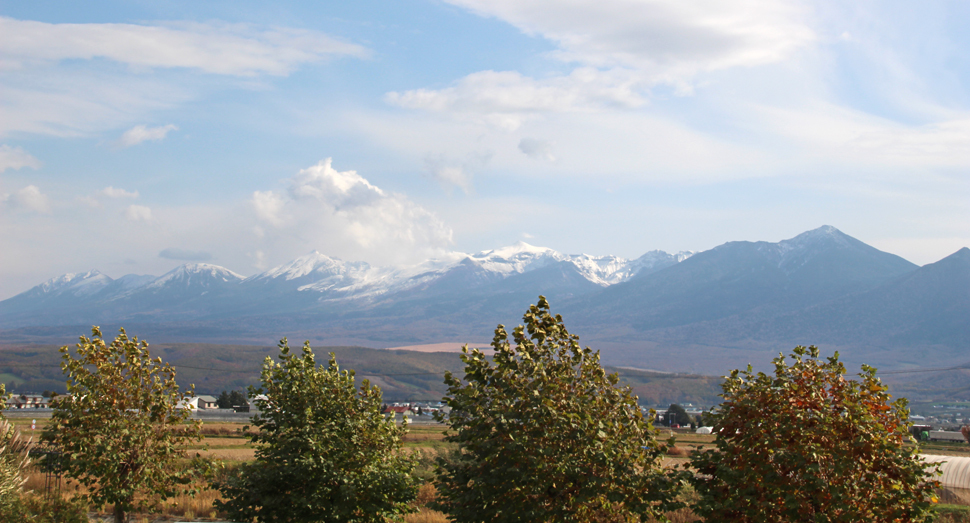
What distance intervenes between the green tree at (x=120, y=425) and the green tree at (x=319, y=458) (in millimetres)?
1909

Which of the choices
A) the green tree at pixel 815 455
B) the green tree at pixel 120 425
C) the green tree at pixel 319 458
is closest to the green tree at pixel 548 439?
the green tree at pixel 815 455

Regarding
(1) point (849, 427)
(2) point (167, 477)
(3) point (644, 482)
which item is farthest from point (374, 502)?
(1) point (849, 427)

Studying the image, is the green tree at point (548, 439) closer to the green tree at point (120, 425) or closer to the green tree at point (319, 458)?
the green tree at point (319, 458)

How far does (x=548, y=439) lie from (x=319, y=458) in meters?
6.33

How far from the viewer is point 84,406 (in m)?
19.4

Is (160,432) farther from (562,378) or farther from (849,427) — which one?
(849,427)

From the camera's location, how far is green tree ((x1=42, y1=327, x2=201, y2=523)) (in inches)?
748

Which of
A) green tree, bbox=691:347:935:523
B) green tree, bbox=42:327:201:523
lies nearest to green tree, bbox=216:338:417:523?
green tree, bbox=42:327:201:523

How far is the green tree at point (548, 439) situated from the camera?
14.7 meters

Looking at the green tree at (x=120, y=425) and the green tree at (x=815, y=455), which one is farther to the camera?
the green tree at (x=120, y=425)

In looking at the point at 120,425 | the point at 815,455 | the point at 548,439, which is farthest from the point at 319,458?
the point at 815,455

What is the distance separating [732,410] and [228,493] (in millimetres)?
12330

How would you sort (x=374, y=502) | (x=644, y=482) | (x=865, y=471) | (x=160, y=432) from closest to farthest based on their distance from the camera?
(x=865, y=471) < (x=644, y=482) < (x=374, y=502) < (x=160, y=432)

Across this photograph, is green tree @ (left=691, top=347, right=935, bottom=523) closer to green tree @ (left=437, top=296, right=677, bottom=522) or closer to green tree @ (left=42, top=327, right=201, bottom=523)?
green tree @ (left=437, top=296, right=677, bottom=522)
